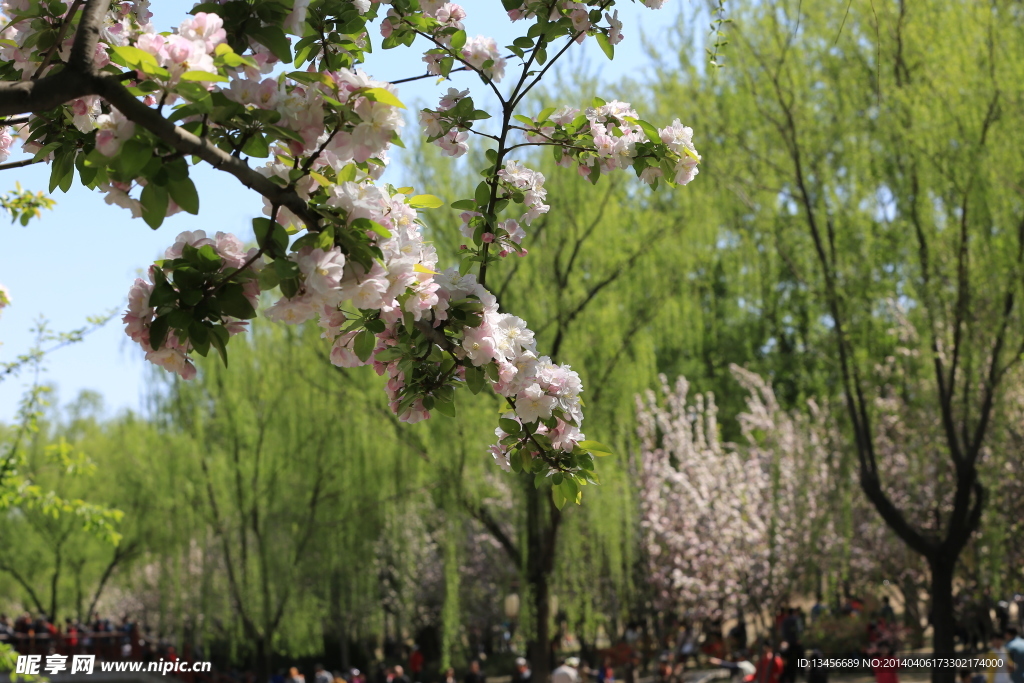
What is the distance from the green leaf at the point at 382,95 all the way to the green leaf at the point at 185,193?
349 millimetres

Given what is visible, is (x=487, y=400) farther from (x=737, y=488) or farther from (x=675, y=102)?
(x=737, y=488)

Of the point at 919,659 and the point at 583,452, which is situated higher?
the point at 583,452

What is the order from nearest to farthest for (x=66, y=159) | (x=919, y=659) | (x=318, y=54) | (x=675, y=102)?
1. (x=66, y=159)
2. (x=318, y=54)
3. (x=675, y=102)
4. (x=919, y=659)

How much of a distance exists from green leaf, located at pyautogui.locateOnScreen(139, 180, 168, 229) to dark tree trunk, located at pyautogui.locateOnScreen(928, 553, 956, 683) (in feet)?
28.9

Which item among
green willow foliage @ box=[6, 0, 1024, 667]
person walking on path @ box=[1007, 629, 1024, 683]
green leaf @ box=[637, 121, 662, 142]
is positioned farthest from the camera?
green willow foliage @ box=[6, 0, 1024, 667]

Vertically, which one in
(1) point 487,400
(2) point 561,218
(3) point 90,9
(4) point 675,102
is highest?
(4) point 675,102

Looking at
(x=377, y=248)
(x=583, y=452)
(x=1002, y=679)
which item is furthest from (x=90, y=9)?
(x=1002, y=679)

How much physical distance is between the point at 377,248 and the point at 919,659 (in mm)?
12133

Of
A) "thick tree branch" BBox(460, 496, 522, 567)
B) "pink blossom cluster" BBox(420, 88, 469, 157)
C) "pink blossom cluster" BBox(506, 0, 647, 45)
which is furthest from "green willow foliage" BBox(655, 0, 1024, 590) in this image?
"pink blossom cluster" BBox(420, 88, 469, 157)

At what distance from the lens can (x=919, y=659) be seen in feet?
38.1

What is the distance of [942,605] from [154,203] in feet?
29.9

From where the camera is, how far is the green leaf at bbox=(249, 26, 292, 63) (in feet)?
5.82

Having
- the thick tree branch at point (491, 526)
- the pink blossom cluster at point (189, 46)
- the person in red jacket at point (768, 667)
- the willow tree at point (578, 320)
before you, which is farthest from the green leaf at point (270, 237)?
the person in red jacket at point (768, 667)

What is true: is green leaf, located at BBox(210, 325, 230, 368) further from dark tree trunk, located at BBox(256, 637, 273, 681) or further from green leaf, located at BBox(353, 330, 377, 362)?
dark tree trunk, located at BBox(256, 637, 273, 681)
